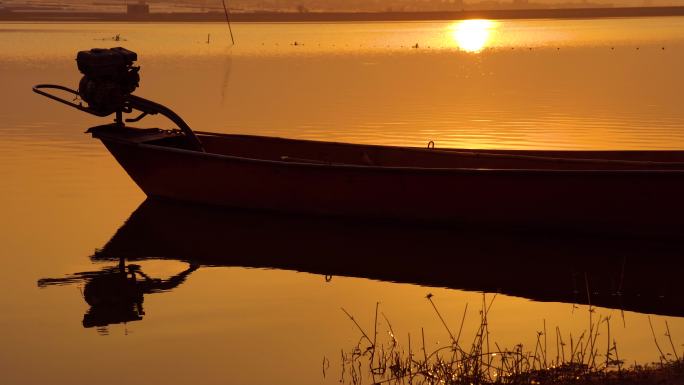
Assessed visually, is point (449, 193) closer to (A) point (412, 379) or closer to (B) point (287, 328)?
(B) point (287, 328)

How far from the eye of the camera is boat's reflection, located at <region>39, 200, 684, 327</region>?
11.1 meters

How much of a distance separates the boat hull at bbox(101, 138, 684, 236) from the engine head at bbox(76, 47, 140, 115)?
28.3 inches

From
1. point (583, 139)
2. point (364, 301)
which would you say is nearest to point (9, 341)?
point (364, 301)

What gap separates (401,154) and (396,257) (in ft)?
10.1

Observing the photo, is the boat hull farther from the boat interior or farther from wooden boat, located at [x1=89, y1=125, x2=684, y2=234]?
the boat interior

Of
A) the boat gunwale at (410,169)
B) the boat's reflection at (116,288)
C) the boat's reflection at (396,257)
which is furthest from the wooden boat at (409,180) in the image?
the boat's reflection at (116,288)

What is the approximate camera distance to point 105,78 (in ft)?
48.8

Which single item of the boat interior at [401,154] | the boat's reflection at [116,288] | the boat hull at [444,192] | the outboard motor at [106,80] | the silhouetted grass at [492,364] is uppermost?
the outboard motor at [106,80]

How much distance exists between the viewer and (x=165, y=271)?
39.6ft

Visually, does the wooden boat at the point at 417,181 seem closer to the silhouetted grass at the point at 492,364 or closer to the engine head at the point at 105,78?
the engine head at the point at 105,78

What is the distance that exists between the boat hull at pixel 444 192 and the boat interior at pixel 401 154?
48 centimetres

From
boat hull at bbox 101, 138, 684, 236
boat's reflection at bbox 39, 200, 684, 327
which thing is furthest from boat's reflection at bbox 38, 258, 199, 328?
boat hull at bbox 101, 138, 684, 236

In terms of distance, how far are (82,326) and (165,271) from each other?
224 cm

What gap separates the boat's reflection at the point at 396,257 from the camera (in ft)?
36.3
